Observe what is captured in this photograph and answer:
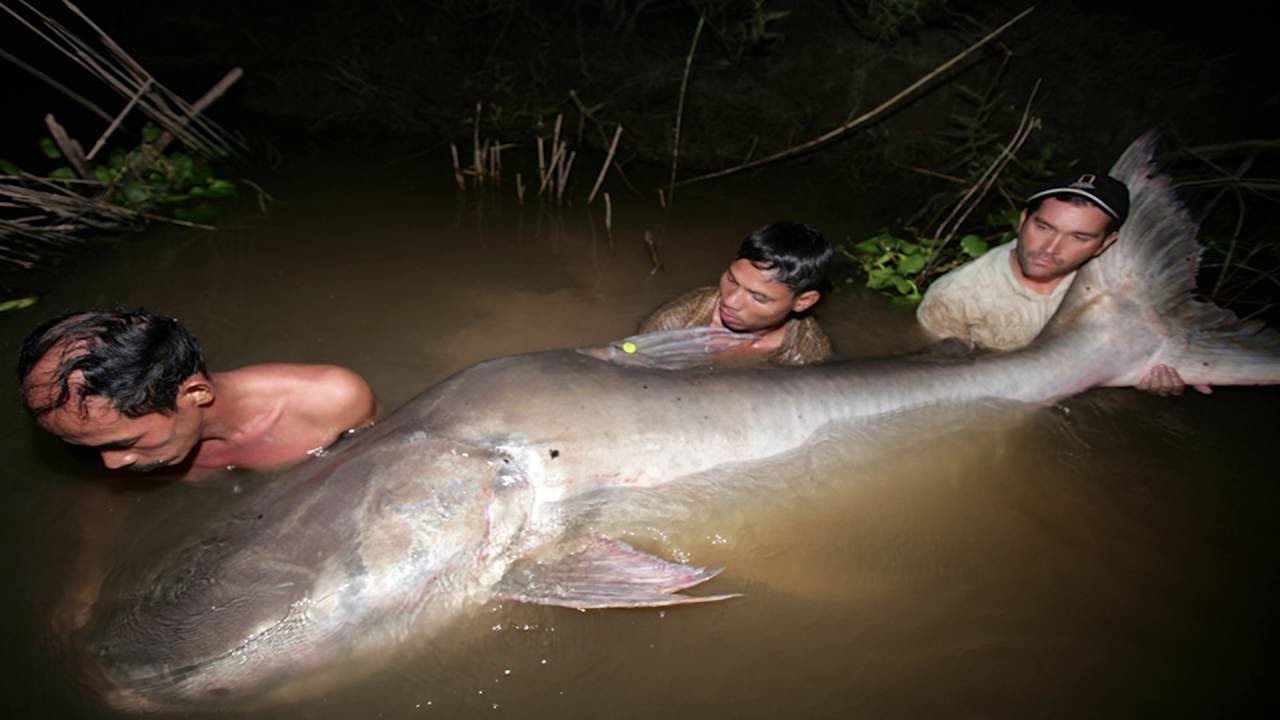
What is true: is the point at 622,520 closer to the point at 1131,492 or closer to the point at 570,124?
the point at 1131,492

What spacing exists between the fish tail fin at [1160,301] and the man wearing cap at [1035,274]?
0.27 feet

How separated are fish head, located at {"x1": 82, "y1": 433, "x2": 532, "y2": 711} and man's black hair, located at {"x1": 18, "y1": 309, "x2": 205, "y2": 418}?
43 centimetres

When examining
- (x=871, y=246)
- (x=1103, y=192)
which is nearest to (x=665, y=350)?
(x=1103, y=192)

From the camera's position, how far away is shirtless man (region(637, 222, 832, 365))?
2.86 meters

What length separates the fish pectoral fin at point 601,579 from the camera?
197cm

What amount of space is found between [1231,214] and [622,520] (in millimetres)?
5463

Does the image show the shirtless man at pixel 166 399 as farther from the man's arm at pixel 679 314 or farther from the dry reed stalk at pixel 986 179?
the dry reed stalk at pixel 986 179

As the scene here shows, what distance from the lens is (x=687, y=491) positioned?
7.56 ft

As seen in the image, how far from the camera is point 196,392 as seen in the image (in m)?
2.07

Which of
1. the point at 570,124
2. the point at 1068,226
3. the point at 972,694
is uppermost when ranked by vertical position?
the point at 570,124

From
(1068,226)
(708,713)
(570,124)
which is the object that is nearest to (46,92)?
(570,124)

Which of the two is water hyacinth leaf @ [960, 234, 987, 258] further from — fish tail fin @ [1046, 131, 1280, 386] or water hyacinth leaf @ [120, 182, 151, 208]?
water hyacinth leaf @ [120, 182, 151, 208]

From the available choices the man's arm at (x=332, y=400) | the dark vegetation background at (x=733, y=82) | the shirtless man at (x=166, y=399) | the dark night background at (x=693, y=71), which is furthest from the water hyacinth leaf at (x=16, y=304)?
the dark night background at (x=693, y=71)

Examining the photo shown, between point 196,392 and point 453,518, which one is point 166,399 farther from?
point 453,518
